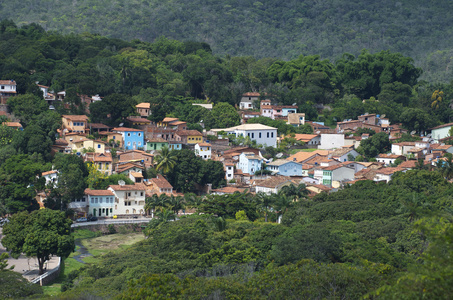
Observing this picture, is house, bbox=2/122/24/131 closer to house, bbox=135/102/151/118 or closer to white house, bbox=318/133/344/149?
house, bbox=135/102/151/118

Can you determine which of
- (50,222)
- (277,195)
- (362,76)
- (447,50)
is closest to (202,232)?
(50,222)

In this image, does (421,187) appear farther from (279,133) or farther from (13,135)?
(13,135)

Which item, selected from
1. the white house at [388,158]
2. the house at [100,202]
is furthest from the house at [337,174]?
the house at [100,202]

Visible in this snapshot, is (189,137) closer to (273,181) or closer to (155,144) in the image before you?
(155,144)

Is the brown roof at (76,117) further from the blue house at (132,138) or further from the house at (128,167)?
the house at (128,167)

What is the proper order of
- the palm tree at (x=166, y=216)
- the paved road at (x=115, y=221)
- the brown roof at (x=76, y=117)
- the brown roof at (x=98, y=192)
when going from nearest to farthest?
the palm tree at (x=166, y=216), the paved road at (x=115, y=221), the brown roof at (x=98, y=192), the brown roof at (x=76, y=117)

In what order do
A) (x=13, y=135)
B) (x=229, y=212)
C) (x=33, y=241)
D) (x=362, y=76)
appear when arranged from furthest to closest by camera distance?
1. (x=362, y=76)
2. (x=13, y=135)
3. (x=229, y=212)
4. (x=33, y=241)

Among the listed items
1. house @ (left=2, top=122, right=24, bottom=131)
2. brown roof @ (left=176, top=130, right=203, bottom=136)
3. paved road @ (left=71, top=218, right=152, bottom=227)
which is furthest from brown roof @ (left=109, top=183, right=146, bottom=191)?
house @ (left=2, top=122, right=24, bottom=131)
